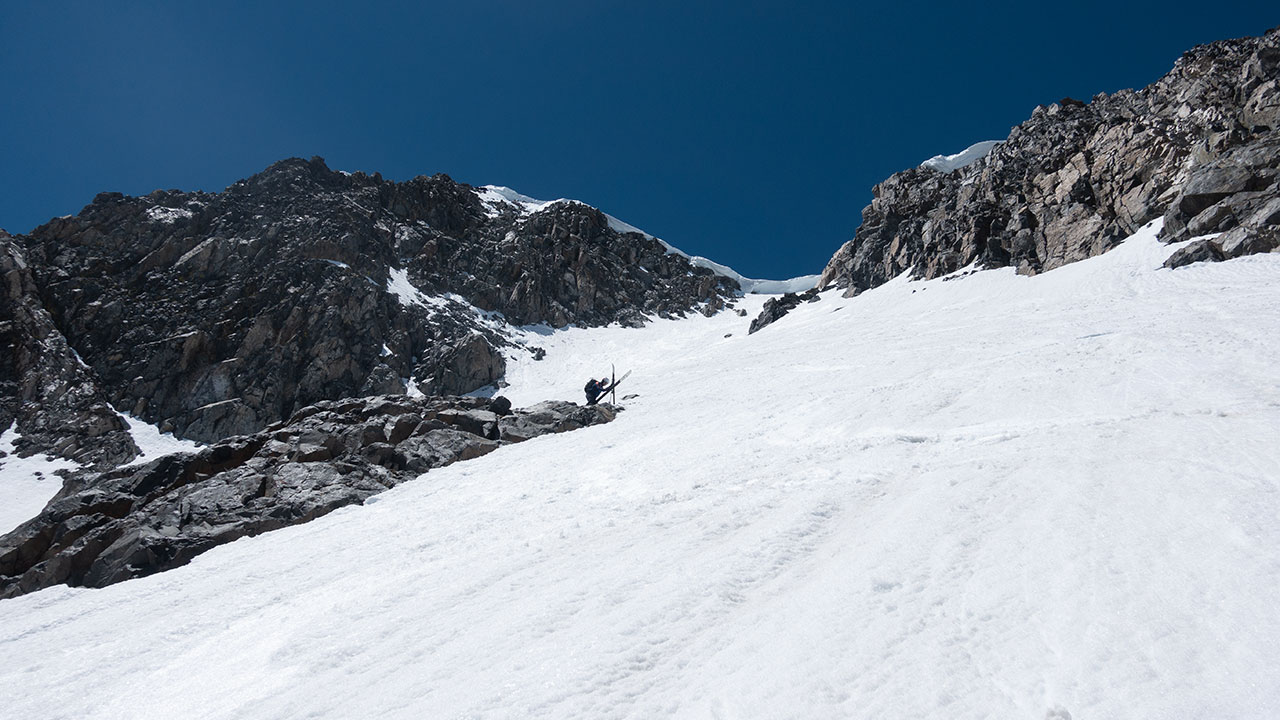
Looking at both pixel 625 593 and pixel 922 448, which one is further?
pixel 922 448

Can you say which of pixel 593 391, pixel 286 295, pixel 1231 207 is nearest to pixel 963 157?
pixel 1231 207

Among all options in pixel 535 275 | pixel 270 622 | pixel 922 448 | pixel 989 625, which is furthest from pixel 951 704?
pixel 535 275

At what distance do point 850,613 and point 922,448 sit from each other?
281 inches

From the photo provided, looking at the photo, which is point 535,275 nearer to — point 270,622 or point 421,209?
point 421,209

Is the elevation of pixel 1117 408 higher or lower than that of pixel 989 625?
higher

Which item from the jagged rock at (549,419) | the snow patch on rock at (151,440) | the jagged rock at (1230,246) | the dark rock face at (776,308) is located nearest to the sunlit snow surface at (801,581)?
the jagged rock at (549,419)

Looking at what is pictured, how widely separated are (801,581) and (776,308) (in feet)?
202

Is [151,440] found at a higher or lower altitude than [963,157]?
lower

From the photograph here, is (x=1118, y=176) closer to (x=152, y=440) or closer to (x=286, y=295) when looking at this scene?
(x=286, y=295)

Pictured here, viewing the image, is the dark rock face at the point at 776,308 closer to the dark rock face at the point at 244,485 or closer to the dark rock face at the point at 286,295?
the dark rock face at the point at 286,295

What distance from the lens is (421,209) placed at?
327 ft

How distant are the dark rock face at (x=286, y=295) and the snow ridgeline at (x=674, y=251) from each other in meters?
22.2

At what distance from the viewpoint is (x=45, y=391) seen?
5300 cm

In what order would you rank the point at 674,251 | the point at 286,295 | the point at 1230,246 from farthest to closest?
the point at 674,251
the point at 286,295
the point at 1230,246
